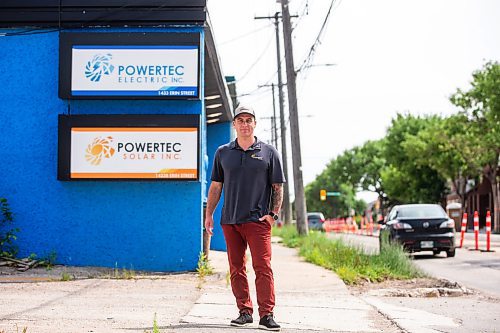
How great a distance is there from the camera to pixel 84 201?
11.7 meters

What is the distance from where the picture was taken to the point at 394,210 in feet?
64.9

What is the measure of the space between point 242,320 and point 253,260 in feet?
1.84

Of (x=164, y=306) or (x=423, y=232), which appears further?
(x=423, y=232)

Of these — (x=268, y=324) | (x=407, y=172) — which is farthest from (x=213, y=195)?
(x=407, y=172)

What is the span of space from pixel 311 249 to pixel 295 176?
21.9ft

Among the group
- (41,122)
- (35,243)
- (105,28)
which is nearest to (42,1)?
(105,28)

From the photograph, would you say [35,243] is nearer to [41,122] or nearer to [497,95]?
[41,122]

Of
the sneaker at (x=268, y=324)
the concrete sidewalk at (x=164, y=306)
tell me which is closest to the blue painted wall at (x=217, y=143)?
the concrete sidewalk at (x=164, y=306)

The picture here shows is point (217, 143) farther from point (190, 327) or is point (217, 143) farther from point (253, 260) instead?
point (190, 327)

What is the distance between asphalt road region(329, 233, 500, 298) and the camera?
1266cm

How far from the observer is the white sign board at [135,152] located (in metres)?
11.5

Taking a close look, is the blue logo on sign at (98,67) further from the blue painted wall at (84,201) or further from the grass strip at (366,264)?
the grass strip at (366,264)

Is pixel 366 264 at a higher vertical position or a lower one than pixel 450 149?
lower

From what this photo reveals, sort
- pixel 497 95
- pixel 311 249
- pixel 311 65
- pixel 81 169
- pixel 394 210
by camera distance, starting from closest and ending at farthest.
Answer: pixel 81 169
pixel 311 249
pixel 394 210
pixel 311 65
pixel 497 95
